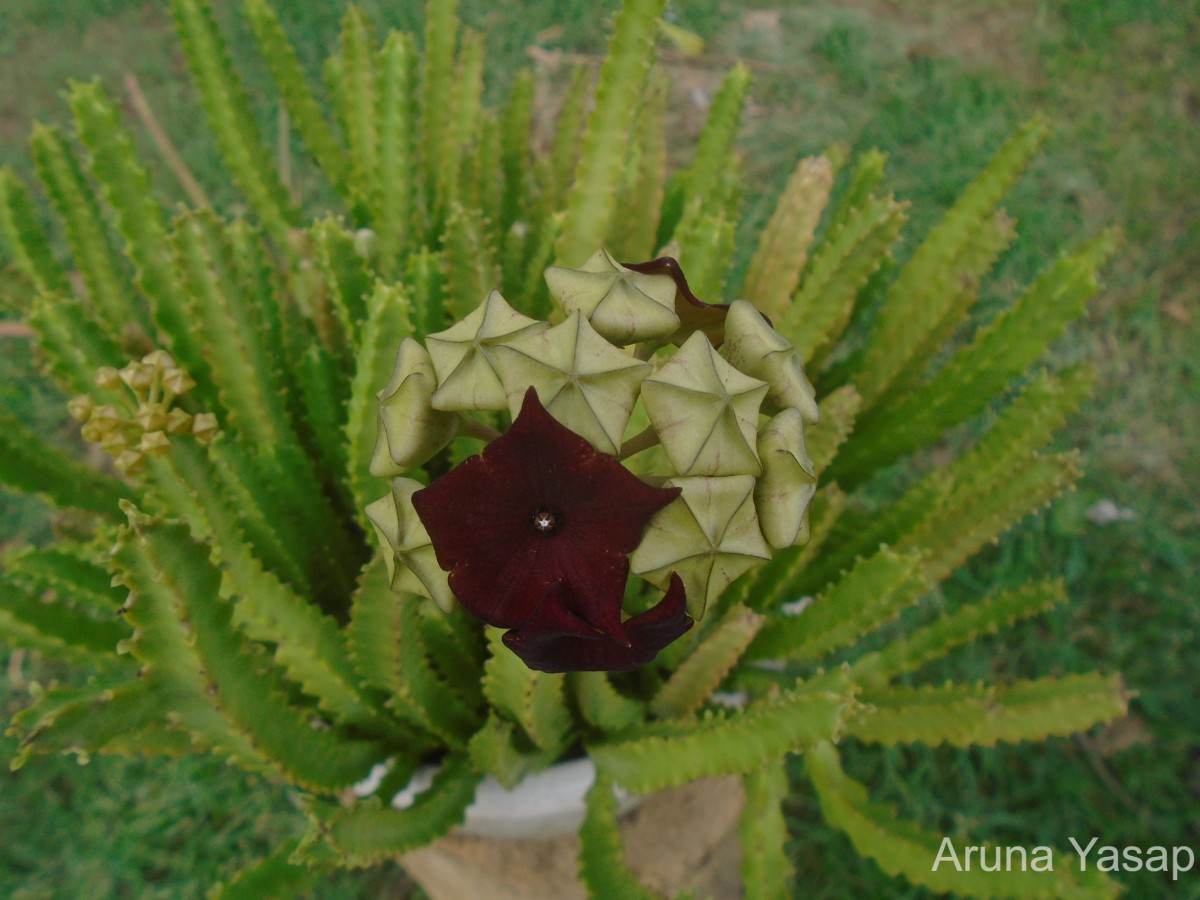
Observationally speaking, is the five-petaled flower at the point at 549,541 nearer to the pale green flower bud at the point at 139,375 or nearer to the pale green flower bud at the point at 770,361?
the pale green flower bud at the point at 770,361

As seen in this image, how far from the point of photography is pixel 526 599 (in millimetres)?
478

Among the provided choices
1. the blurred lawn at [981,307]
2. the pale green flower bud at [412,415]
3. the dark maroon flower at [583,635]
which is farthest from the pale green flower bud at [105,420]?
the blurred lawn at [981,307]

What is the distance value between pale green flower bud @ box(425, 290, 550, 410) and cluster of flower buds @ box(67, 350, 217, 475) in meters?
0.27

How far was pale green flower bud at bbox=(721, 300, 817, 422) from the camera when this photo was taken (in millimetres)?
538

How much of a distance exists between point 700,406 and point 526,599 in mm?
136

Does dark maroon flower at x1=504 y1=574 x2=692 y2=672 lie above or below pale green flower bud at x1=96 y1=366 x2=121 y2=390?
above

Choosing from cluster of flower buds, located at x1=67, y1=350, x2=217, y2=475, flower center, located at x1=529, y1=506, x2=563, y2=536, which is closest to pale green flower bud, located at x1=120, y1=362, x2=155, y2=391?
cluster of flower buds, located at x1=67, y1=350, x2=217, y2=475

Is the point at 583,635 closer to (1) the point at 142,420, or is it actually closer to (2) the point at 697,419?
(2) the point at 697,419

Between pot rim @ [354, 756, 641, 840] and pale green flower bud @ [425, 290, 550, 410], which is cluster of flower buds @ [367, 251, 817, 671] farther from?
pot rim @ [354, 756, 641, 840]

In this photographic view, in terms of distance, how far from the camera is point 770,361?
537mm

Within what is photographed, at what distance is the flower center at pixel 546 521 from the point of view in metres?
0.47

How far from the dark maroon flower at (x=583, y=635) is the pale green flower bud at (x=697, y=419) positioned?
6 centimetres

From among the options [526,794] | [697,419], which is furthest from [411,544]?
[526,794]

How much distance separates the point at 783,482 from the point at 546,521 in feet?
0.44
